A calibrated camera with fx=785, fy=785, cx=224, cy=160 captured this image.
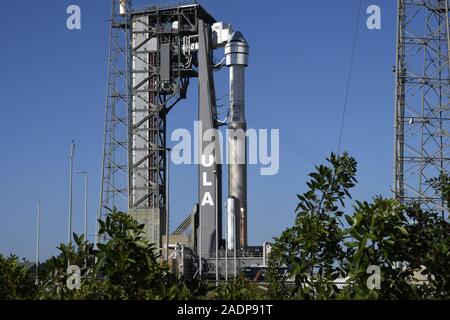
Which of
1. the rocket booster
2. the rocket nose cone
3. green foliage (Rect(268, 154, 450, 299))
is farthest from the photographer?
the rocket nose cone

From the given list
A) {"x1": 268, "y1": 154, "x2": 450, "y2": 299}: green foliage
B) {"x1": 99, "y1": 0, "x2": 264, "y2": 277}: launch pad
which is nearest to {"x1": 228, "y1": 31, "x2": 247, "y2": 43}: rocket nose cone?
{"x1": 99, "y1": 0, "x2": 264, "y2": 277}: launch pad

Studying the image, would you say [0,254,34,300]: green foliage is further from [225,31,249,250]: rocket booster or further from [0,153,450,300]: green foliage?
[225,31,249,250]: rocket booster

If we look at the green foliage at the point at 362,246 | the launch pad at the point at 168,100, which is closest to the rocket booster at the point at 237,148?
the launch pad at the point at 168,100

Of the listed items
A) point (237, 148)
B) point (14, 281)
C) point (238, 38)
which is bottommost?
point (14, 281)

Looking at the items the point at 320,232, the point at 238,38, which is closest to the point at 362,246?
the point at 320,232

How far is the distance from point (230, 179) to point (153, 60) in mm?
18553

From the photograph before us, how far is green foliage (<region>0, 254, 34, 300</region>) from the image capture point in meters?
Answer: 17.2

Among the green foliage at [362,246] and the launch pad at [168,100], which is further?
the launch pad at [168,100]

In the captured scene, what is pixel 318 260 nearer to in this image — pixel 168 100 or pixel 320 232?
pixel 320 232

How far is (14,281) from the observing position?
1748 centimetres

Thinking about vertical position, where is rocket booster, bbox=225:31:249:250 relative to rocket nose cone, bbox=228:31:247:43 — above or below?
below

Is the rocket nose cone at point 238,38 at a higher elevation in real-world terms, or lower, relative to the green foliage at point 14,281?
higher

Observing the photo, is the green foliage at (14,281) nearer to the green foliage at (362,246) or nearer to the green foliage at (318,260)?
the green foliage at (318,260)

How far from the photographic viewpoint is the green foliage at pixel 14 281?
17.2 metres
